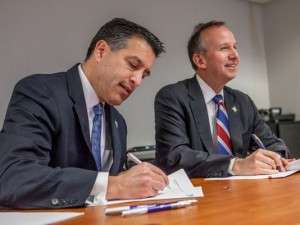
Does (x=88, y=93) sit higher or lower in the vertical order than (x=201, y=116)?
higher

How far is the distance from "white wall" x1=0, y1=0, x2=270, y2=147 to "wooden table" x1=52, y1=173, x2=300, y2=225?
8.25 ft

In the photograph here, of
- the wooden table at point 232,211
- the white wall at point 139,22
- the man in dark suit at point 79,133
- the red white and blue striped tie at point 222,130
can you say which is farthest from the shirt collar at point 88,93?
the white wall at point 139,22

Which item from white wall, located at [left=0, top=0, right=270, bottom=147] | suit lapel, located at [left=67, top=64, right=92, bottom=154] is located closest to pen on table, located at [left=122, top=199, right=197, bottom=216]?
suit lapel, located at [left=67, top=64, right=92, bottom=154]

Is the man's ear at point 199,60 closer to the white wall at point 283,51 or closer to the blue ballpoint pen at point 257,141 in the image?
the blue ballpoint pen at point 257,141

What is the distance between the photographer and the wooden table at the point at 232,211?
74 centimetres

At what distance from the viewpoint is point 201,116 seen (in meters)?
1.91

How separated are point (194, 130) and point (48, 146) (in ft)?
2.93

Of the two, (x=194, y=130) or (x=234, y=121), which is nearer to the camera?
(x=194, y=130)

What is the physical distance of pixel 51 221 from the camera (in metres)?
0.80

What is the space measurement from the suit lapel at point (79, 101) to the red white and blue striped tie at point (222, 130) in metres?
0.83

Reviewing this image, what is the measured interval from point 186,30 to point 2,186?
12.0 feet

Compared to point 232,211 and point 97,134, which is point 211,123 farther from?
point 232,211

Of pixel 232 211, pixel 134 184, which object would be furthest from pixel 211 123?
pixel 232 211

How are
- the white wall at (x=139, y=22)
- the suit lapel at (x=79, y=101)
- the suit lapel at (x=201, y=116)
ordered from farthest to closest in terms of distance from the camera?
1. the white wall at (x=139, y=22)
2. the suit lapel at (x=201, y=116)
3. the suit lapel at (x=79, y=101)
